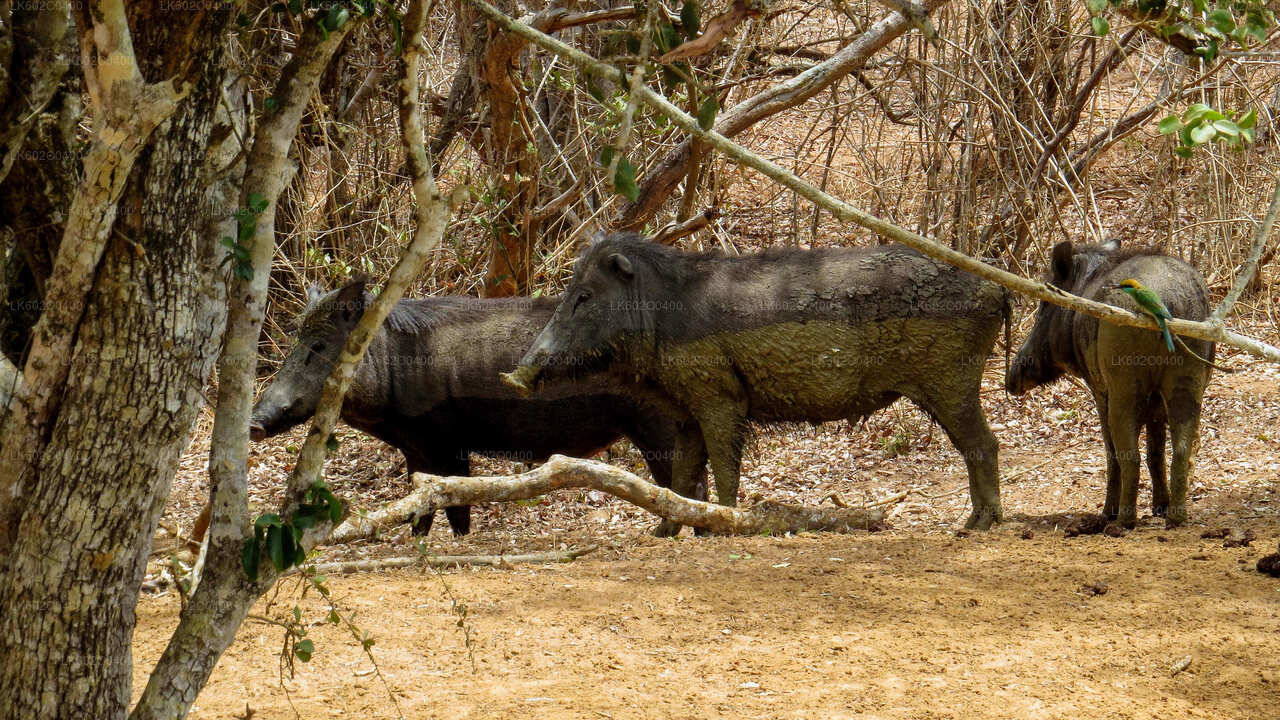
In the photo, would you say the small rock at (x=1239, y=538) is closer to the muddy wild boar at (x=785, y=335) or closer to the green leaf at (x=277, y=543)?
the muddy wild boar at (x=785, y=335)

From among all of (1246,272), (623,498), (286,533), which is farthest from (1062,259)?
(286,533)

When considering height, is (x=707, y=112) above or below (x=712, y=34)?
below

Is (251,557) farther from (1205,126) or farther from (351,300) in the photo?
(351,300)

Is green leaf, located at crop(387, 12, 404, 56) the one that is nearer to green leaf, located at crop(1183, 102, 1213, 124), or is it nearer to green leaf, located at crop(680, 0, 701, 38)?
green leaf, located at crop(680, 0, 701, 38)

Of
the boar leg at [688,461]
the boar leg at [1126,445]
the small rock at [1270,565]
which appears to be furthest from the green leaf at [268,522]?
the boar leg at [688,461]

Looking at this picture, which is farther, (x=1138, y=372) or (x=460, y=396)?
(x=460, y=396)

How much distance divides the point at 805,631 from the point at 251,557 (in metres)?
2.46

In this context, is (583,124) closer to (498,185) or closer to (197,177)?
(498,185)

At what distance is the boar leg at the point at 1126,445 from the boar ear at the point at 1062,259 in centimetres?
94

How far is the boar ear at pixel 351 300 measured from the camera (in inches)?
330

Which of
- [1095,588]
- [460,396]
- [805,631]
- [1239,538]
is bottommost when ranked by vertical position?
[805,631]

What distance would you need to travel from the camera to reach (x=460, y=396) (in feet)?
28.4

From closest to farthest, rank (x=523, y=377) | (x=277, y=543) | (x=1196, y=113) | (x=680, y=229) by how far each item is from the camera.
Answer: (x=1196, y=113), (x=277, y=543), (x=523, y=377), (x=680, y=229)

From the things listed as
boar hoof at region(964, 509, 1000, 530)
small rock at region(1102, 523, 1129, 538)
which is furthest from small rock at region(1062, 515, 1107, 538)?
boar hoof at region(964, 509, 1000, 530)
